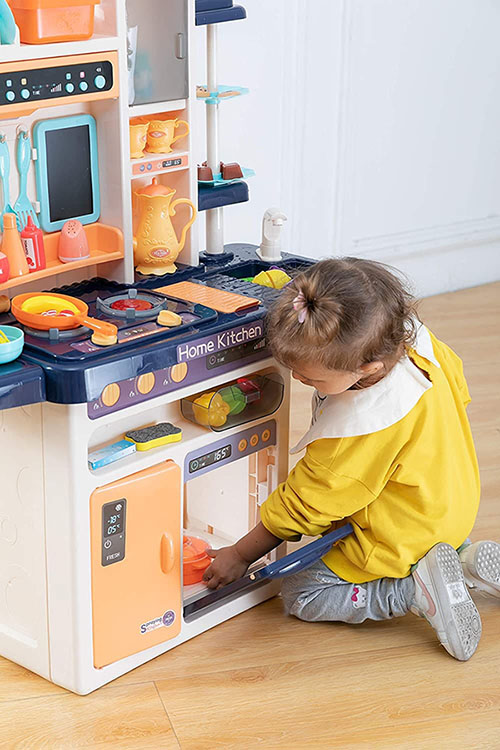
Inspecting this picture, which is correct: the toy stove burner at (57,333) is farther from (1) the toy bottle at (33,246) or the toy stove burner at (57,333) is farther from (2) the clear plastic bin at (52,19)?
(2) the clear plastic bin at (52,19)

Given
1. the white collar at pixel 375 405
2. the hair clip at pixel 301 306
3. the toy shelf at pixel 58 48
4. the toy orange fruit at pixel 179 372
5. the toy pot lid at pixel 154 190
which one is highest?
the toy shelf at pixel 58 48

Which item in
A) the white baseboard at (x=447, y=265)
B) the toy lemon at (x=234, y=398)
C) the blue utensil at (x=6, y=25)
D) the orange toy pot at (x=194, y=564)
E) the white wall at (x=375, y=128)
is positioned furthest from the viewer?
the white baseboard at (x=447, y=265)

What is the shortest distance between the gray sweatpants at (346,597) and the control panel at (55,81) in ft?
2.60

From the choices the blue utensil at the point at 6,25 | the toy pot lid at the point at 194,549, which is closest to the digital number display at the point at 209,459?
the toy pot lid at the point at 194,549

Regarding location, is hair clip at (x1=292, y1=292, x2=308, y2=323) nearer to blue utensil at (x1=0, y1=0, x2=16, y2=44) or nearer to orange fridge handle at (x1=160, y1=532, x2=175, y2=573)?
orange fridge handle at (x1=160, y1=532, x2=175, y2=573)

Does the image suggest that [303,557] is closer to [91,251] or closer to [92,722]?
[92,722]

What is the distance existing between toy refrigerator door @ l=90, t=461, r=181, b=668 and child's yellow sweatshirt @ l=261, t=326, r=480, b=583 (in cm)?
16

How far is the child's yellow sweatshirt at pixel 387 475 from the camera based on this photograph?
149cm

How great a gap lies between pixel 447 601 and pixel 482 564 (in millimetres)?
127

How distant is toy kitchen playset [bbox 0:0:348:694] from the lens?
1391mm

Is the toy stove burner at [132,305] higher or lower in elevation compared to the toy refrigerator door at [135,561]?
higher

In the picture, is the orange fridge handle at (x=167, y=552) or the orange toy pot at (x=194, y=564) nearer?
the orange fridge handle at (x=167, y=552)

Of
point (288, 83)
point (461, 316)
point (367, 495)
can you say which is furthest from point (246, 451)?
point (461, 316)

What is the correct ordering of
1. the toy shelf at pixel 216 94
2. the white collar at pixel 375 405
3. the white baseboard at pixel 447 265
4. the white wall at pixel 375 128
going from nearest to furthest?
the white collar at pixel 375 405, the toy shelf at pixel 216 94, the white wall at pixel 375 128, the white baseboard at pixel 447 265
